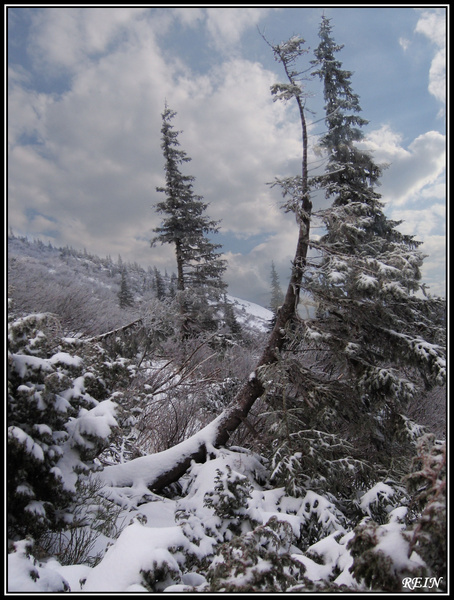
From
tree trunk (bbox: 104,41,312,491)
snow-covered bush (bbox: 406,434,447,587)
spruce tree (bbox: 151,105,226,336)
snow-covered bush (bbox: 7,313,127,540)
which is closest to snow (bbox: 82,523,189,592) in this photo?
snow-covered bush (bbox: 7,313,127,540)

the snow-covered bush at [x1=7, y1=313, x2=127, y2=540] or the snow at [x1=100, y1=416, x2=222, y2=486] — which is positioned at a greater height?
the snow-covered bush at [x1=7, y1=313, x2=127, y2=540]

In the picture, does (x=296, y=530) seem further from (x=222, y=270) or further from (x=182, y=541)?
(x=222, y=270)

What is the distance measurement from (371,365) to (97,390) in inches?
189

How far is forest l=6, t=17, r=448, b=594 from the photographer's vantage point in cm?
196

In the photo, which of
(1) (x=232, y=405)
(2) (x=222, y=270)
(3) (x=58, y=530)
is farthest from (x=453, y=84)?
(2) (x=222, y=270)

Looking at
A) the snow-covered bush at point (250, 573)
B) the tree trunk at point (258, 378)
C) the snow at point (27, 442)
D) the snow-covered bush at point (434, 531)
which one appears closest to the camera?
the snow-covered bush at point (434, 531)

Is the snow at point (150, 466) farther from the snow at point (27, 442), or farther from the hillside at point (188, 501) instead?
the snow at point (27, 442)

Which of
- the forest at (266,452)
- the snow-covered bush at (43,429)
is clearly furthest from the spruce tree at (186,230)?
the snow-covered bush at (43,429)

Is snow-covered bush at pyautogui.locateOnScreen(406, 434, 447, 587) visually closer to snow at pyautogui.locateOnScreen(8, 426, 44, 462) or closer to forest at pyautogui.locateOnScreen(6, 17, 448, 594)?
forest at pyautogui.locateOnScreen(6, 17, 448, 594)

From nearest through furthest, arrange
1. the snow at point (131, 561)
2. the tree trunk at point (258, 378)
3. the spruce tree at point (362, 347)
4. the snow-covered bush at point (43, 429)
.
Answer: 1. the snow at point (131, 561)
2. the snow-covered bush at point (43, 429)
3. the spruce tree at point (362, 347)
4. the tree trunk at point (258, 378)

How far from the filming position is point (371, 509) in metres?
4.77

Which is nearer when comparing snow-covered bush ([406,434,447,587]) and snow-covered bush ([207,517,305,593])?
snow-covered bush ([406,434,447,587])

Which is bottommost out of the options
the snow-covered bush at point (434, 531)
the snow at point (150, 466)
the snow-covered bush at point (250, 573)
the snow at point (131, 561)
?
the snow at point (150, 466)

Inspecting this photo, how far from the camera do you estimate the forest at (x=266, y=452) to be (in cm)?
196
